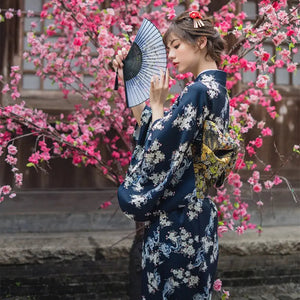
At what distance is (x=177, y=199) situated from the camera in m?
2.11

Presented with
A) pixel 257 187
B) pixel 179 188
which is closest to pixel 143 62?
pixel 179 188

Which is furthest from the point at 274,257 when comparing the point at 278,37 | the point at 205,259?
the point at 205,259

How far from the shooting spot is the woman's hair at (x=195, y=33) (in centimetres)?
220

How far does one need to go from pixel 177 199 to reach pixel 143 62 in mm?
823

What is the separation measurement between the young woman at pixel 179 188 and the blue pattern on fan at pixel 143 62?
0.12 meters

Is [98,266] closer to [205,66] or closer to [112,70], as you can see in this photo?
[112,70]

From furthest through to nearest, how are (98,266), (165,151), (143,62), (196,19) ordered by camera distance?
(98,266)
(143,62)
(196,19)
(165,151)

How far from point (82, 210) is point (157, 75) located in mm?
3761

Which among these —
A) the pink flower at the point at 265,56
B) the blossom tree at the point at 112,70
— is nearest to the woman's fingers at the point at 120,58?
the blossom tree at the point at 112,70

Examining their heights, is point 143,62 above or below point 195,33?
below

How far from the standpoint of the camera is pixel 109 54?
13.0 feet

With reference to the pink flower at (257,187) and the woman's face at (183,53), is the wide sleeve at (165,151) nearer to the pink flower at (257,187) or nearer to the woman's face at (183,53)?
the woman's face at (183,53)

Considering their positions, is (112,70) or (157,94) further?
(112,70)

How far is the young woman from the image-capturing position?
2.07 metres
